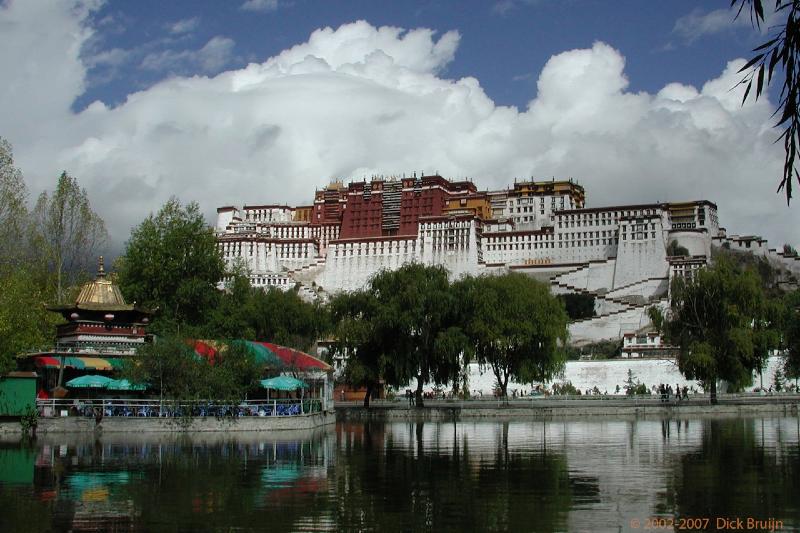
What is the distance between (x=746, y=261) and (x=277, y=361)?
8456cm

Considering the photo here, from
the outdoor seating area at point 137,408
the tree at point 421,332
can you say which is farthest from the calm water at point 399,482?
the tree at point 421,332

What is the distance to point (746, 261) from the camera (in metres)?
110

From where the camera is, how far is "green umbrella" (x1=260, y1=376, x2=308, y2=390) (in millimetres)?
35188

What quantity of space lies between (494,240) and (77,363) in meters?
92.8

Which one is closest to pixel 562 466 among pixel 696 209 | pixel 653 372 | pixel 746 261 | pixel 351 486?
pixel 351 486

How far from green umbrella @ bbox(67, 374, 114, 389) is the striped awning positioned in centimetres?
89

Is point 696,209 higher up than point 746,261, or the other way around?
point 696,209

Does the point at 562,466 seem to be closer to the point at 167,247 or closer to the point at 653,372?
the point at 167,247

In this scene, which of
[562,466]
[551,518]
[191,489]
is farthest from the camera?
[562,466]

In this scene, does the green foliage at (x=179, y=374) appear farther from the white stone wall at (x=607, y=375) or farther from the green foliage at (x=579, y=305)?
the green foliage at (x=579, y=305)

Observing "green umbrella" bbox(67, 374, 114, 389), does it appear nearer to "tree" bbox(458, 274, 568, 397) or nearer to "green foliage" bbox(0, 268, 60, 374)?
"green foliage" bbox(0, 268, 60, 374)

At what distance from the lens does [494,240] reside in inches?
4887

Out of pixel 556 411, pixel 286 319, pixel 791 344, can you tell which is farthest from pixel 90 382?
pixel 791 344

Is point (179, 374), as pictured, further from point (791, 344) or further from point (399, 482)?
point (791, 344)
